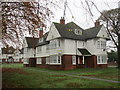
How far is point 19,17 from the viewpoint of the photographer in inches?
352

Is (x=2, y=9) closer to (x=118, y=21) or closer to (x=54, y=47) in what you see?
(x=54, y=47)

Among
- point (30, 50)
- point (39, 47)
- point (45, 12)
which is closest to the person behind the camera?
point (45, 12)

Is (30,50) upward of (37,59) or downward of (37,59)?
upward

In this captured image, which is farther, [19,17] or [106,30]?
[106,30]

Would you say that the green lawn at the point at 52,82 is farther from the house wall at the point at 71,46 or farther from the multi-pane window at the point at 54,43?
the multi-pane window at the point at 54,43

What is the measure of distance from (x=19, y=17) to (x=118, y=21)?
25.6 metres

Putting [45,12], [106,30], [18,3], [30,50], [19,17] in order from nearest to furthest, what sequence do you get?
[45,12] < [18,3] < [19,17] < [106,30] < [30,50]

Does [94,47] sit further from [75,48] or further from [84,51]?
[75,48]

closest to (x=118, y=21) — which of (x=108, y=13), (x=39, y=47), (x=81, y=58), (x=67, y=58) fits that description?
(x=108, y=13)

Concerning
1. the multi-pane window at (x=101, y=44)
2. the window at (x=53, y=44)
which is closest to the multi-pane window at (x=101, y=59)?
the multi-pane window at (x=101, y=44)

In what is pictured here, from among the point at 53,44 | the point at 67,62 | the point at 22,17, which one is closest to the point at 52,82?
the point at 22,17

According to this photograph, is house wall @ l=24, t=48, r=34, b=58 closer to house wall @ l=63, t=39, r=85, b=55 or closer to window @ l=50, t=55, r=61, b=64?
window @ l=50, t=55, r=61, b=64

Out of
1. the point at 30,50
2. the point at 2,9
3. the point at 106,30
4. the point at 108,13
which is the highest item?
the point at 108,13

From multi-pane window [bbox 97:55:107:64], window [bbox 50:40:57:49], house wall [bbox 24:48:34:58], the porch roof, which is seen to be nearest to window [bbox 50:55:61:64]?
window [bbox 50:40:57:49]
